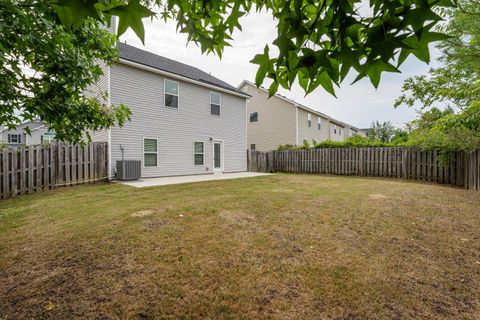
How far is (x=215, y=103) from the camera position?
1462 cm

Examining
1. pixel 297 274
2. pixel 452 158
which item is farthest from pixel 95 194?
pixel 452 158

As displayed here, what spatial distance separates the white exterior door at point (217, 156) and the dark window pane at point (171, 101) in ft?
11.0

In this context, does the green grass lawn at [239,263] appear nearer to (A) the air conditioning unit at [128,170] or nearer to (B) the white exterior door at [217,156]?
(A) the air conditioning unit at [128,170]

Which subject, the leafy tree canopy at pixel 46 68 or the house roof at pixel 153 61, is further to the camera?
the house roof at pixel 153 61

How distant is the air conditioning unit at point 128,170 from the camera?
9.84 m

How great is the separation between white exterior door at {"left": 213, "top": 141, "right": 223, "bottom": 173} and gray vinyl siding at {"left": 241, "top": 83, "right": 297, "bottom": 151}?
8000mm

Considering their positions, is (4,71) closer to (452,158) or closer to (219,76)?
(452,158)

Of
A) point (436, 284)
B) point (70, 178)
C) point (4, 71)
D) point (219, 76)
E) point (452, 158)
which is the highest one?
point (219, 76)

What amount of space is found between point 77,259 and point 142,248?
0.73 metres

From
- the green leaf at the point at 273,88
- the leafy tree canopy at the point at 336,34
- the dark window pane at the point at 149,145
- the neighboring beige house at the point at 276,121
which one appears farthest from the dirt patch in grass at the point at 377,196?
the neighboring beige house at the point at 276,121

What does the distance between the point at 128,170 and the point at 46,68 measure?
7902 millimetres

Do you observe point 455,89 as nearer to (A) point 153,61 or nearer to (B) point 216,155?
(B) point 216,155

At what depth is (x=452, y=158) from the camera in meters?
9.72

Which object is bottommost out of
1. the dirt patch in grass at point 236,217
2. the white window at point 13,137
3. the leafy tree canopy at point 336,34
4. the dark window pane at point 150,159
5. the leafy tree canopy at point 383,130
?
the dirt patch in grass at point 236,217
